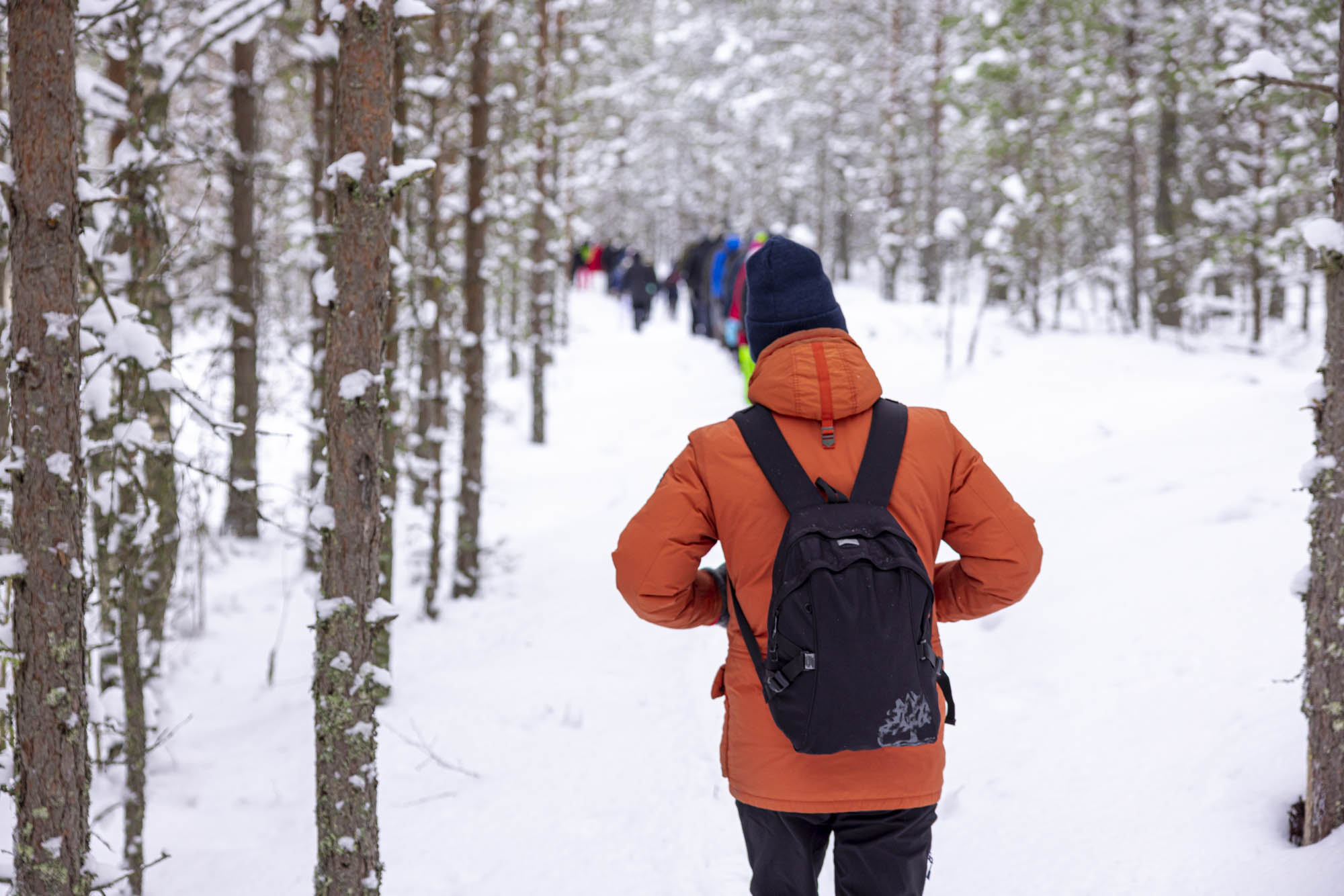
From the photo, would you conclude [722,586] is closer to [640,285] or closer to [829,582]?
[829,582]

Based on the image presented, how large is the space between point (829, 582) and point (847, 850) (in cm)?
73

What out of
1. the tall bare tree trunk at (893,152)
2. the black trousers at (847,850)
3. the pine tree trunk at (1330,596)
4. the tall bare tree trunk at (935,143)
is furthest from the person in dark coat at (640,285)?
the black trousers at (847,850)

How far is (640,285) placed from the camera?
78.4 ft

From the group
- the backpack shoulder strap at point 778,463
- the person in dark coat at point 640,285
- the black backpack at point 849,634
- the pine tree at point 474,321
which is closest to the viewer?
the black backpack at point 849,634

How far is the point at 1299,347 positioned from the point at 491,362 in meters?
15.7

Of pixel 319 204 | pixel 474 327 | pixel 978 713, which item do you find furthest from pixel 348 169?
pixel 319 204

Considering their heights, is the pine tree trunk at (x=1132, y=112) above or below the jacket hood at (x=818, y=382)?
above

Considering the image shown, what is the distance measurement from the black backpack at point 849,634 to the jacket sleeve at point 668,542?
0.23m

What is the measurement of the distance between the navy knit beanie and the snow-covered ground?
250 centimetres

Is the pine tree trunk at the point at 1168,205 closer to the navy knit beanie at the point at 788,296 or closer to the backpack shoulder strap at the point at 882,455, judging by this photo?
the navy knit beanie at the point at 788,296

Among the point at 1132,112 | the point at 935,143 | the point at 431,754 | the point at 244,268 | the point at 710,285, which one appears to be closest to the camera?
the point at 431,754

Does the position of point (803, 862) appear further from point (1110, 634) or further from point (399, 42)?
point (399, 42)

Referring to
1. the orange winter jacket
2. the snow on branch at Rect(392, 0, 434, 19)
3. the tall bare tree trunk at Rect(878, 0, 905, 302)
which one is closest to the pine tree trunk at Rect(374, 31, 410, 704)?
the snow on branch at Rect(392, 0, 434, 19)

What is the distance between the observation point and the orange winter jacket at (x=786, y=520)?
90.5 inches
